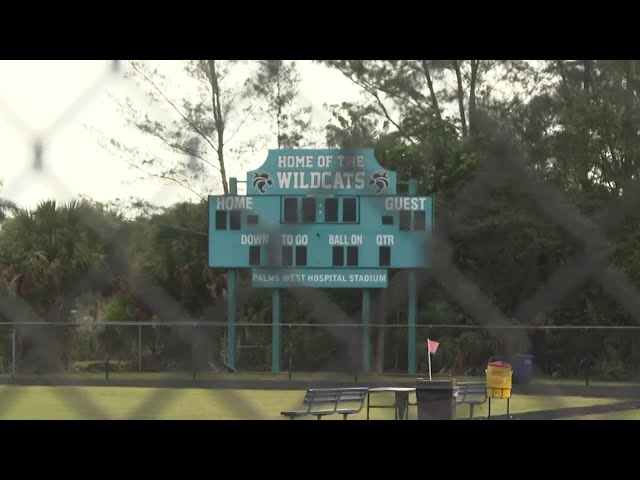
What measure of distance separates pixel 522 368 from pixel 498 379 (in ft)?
6.05

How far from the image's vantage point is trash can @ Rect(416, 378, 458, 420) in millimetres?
6051

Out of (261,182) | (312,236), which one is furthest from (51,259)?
(312,236)

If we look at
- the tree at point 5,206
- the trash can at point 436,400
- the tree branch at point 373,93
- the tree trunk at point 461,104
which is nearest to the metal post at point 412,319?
the trash can at point 436,400

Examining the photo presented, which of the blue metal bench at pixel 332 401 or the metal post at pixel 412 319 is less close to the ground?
the metal post at pixel 412 319

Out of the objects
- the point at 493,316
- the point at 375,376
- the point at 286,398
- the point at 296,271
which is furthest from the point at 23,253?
the point at 493,316

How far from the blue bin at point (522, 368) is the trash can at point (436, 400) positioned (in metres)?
3.15

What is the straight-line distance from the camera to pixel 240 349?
12719 millimetres

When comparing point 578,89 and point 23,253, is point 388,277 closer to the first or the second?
point 23,253

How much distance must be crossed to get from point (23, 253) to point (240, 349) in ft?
15.1

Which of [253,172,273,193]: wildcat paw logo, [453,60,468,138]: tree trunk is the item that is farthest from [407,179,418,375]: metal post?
[453,60,468,138]: tree trunk

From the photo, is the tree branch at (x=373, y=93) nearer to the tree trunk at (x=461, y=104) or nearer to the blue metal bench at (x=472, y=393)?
the tree trunk at (x=461, y=104)

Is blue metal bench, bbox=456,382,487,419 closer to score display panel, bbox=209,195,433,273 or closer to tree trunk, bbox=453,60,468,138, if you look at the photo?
tree trunk, bbox=453,60,468,138

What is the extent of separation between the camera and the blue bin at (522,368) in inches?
369

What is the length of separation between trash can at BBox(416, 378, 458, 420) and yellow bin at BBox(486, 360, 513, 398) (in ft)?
5.37
